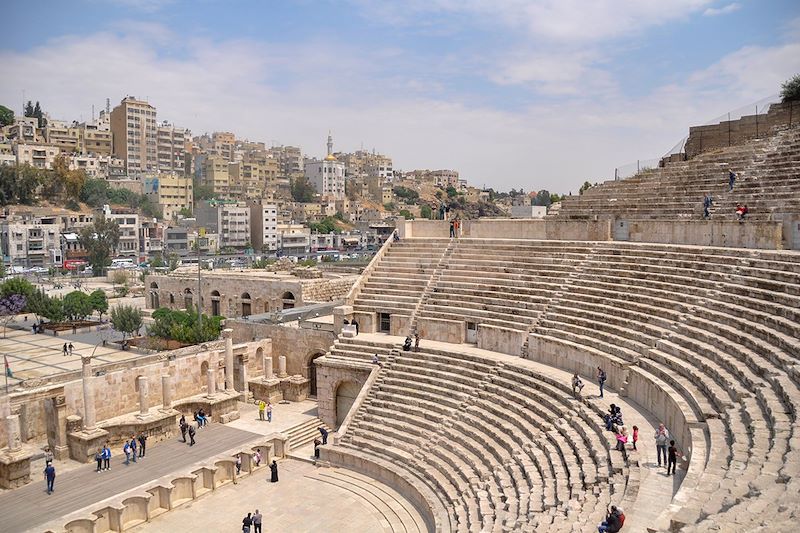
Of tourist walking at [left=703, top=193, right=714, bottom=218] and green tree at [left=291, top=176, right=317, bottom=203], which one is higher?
green tree at [left=291, top=176, right=317, bottom=203]

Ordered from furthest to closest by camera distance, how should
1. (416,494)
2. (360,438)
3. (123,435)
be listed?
(123,435) < (360,438) < (416,494)

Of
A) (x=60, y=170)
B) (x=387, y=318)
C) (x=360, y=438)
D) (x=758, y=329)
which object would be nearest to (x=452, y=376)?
(x=360, y=438)

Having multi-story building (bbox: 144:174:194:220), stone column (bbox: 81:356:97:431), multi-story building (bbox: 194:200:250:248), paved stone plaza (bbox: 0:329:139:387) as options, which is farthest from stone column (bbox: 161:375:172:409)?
multi-story building (bbox: 144:174:194:220)

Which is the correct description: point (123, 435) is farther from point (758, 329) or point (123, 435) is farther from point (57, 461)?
point (758, 329)

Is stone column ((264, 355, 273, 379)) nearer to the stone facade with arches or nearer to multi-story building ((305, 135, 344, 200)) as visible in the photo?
the stone facade with arches

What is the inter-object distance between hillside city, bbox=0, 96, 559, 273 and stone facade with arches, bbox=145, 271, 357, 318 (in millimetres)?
15648

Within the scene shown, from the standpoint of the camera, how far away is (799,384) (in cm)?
1146

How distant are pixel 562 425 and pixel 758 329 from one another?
4893 mm

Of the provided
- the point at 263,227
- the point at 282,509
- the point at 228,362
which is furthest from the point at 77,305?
the point at 263,227

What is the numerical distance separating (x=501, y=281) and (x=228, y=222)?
79866 millimetres

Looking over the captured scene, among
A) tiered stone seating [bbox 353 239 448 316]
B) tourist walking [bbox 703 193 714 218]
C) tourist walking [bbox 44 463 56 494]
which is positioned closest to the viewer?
tourist walking [bbox 44 463 56 494]

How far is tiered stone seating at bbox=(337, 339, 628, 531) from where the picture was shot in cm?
1246

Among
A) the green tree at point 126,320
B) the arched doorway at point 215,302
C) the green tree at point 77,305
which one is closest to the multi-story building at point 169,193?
the green tree at point 77,305

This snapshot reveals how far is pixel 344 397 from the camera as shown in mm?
23484
